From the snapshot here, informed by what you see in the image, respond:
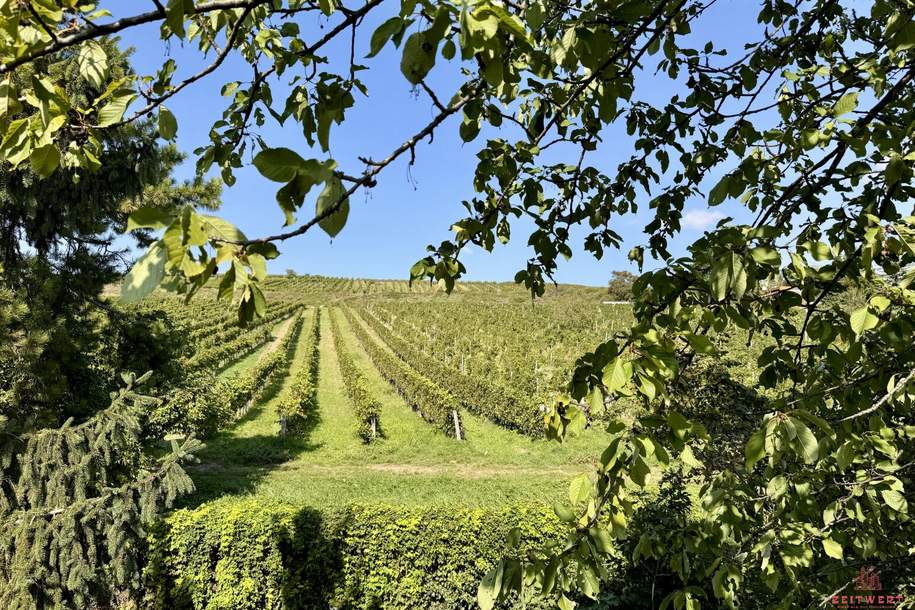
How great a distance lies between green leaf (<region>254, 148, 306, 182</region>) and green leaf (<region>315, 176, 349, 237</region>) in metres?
0.07

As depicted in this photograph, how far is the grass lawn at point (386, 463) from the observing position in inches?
455

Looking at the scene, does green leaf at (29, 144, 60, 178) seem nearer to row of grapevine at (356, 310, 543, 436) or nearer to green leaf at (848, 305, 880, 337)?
green leaf at (848, 305, 880, 337)

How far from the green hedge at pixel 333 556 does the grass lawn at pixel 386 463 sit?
7.98 feet

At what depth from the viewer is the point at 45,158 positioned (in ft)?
3.41

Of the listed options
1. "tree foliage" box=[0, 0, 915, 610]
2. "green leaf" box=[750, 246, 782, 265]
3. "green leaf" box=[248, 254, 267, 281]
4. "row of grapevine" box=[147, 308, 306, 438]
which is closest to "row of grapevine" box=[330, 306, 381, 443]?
"row of grapevine" box=[147, 308, 306, 438]

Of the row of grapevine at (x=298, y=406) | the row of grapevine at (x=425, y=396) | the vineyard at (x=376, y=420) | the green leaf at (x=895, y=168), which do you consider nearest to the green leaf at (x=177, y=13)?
the vineyard at (x=376, y=420)

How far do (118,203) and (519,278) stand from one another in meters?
8.88

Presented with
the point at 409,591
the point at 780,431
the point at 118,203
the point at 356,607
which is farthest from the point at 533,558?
the point at 118,203

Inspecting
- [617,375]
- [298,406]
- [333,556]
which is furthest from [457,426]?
[617,375]

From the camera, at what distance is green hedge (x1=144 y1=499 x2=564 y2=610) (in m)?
6.80

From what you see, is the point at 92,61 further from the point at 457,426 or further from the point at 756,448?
the point at 457,426

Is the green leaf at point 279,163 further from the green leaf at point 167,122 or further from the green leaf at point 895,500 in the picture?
the green leaf at point 895,500

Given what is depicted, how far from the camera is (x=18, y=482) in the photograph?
18.6ft

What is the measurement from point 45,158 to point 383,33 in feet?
2.81
